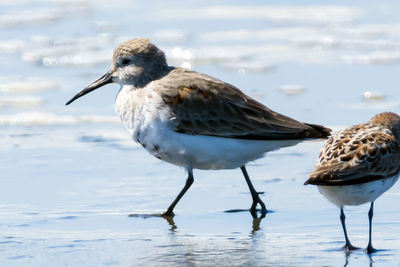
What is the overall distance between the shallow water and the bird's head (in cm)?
87

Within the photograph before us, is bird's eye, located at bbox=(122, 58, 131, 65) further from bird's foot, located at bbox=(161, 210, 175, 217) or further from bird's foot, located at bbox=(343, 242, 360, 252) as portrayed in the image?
bird's foot, located at bbox=(343, 242, 360, 252)

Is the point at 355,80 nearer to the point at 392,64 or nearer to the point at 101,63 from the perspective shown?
the point at 392,64

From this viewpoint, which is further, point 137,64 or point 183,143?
point 137,64

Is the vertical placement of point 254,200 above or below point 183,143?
below

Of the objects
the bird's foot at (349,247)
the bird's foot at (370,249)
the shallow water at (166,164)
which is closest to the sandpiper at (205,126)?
the shallow water at (166,164)

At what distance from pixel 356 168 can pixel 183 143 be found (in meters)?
1.64

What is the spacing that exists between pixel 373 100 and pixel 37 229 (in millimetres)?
4789

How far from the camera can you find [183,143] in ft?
23.3

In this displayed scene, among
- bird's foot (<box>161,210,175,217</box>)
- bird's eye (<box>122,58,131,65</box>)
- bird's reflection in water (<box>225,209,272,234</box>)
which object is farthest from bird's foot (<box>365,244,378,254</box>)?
bird's eye (<box>122,58,131,65</box>)

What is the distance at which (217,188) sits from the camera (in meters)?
7.63

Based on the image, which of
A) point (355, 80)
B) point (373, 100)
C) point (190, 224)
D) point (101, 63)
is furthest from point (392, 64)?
point (190, 224)

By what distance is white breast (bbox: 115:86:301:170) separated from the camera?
708 cm

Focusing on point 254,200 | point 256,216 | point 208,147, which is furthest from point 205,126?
point 256,216

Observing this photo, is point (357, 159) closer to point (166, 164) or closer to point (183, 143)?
point (183, 143)
